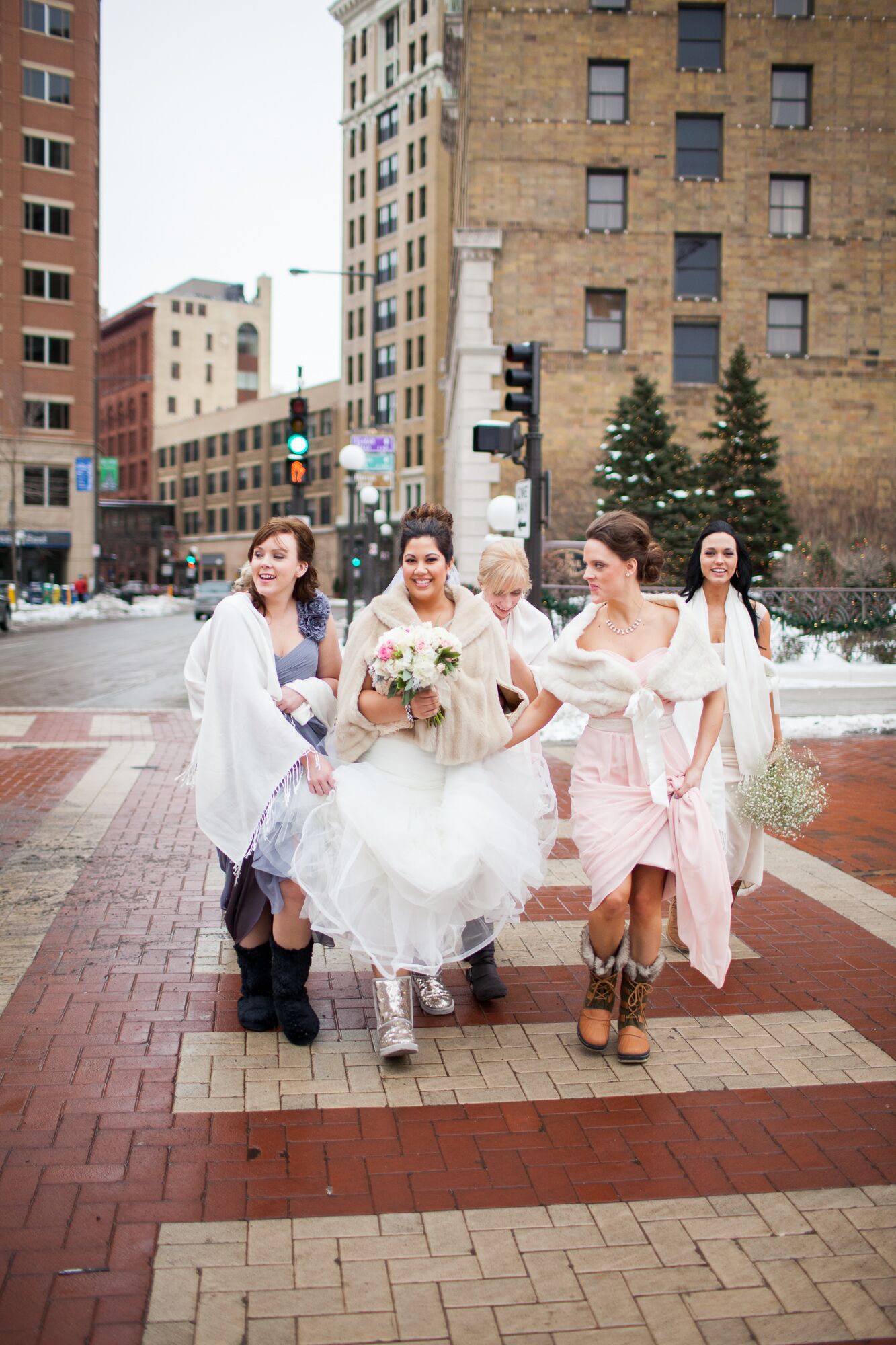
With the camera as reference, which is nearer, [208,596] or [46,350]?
[208,596]

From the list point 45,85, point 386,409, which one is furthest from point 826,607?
point 386,409

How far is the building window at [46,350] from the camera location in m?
56.1

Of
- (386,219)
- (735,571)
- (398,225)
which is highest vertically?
(386,219)

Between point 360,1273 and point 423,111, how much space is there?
2963 inches

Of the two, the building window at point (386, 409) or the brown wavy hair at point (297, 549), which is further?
the building window at point (386, 409)

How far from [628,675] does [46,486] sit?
5703cm

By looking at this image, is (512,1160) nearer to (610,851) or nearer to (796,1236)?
(796,1236)

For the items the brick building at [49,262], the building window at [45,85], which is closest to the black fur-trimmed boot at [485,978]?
the brick building at [49,262]

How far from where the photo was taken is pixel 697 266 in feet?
96.6

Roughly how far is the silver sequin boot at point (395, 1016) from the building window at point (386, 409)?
67887 mm

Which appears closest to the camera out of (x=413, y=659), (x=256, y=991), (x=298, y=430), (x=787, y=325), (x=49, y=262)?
(x=413, y=659)

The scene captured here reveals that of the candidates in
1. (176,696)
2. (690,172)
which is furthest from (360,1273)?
(690,172)

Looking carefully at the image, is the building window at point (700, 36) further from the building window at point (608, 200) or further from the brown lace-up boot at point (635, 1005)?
the brown lace-up boot at point (635, 1005)

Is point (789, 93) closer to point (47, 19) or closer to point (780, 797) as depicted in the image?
point (780, 797)
